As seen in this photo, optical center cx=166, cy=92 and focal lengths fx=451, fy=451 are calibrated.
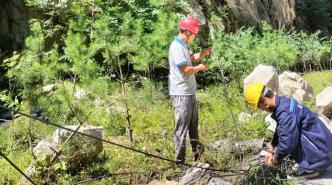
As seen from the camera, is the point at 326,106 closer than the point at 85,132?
No

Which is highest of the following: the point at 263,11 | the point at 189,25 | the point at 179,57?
the point at 263,11

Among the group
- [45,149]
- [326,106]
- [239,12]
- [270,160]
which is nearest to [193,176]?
[270,160]

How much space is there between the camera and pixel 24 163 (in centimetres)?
626

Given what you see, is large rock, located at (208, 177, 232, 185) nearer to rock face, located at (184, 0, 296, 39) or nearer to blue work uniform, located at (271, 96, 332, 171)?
blue work uniform, located at (271, 96, 332, 171)

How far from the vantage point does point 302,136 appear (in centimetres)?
465

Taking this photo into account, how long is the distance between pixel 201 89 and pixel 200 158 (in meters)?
3.86

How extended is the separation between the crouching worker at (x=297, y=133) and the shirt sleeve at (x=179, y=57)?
1209 millimetres

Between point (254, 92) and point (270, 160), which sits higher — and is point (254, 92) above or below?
above

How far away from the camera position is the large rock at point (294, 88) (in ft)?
29.5

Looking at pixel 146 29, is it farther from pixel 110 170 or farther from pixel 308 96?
pixel 110 170

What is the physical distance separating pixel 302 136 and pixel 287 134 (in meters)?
0.25

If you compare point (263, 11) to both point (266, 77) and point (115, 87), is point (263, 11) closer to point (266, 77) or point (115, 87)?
point (266, 77)

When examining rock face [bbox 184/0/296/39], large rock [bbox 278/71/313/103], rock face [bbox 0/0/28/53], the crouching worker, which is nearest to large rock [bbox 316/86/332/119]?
large rock [bbox 278/71/313/103]

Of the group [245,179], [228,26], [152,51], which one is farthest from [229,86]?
[245,179]
